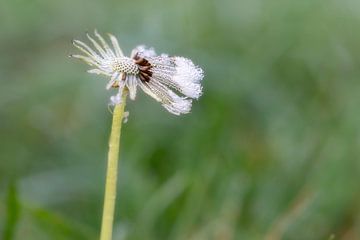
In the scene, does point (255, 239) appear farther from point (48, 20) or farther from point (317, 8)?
point (48, 20)

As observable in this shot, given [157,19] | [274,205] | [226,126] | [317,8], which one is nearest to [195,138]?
[226,126]

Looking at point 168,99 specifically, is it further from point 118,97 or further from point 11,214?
point 11,214

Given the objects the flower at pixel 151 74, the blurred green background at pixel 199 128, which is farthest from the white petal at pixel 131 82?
the blurred green background at pixel 199 128

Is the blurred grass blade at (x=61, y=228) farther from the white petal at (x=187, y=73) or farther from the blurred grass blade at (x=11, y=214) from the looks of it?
the white petal at (x=187, y=73)

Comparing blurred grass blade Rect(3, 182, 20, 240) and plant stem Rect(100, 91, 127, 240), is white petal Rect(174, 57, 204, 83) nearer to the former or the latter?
plant stem Rect(100, 91, 127, 240)

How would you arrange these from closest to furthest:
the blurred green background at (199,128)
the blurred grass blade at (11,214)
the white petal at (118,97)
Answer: the white petal at (118,97)
the blurred grass blade at (11,214)
the blurred green background at (199,128)

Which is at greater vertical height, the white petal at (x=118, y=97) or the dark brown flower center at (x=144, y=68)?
the dark brown flower center at (x=144, y=68)

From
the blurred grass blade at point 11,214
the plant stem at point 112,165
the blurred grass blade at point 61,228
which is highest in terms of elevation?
the blurred grass blade at point 61,228
